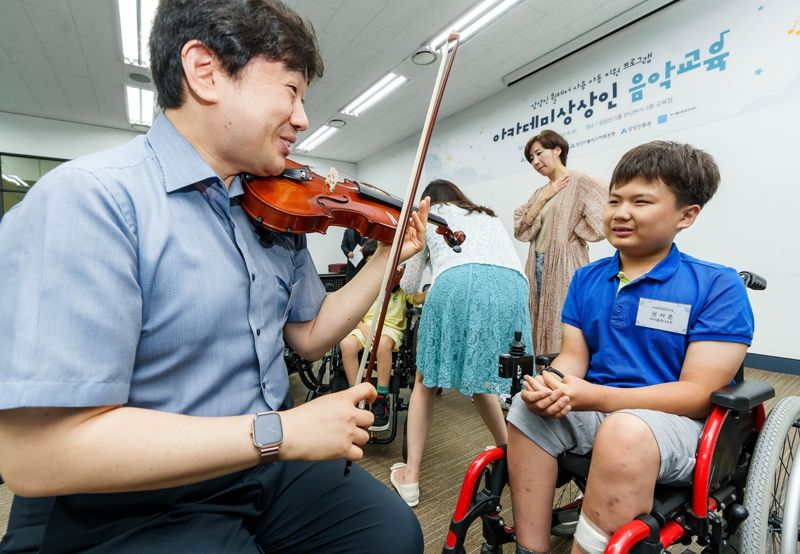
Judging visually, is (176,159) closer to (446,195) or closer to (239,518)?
(239,518)

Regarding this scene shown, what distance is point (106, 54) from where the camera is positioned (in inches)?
160

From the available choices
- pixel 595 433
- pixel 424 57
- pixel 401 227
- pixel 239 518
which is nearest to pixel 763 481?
pixel 595 433

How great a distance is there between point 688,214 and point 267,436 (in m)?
1.08

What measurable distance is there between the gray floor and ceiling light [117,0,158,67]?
332 cm

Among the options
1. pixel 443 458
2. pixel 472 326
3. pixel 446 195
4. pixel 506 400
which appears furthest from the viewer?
pixel 506 400

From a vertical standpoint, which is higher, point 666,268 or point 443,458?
point 666,268

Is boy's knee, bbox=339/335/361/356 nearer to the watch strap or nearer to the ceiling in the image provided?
the watch strap

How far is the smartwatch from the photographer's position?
49 centimetres

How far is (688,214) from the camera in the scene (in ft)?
3.13

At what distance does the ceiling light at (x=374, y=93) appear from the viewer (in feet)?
15.4

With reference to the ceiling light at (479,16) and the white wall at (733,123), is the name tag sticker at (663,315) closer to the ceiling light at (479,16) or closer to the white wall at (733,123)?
the white wall at (733,123)

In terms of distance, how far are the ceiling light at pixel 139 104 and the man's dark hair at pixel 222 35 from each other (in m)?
5.46

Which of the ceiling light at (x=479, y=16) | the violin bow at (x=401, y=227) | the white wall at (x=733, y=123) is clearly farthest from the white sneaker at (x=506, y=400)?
the ceiling light at (x=479, y=16)

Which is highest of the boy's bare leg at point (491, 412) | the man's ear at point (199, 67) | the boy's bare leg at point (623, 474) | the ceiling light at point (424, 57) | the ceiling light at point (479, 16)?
the ceiling light at point (424, 57)
